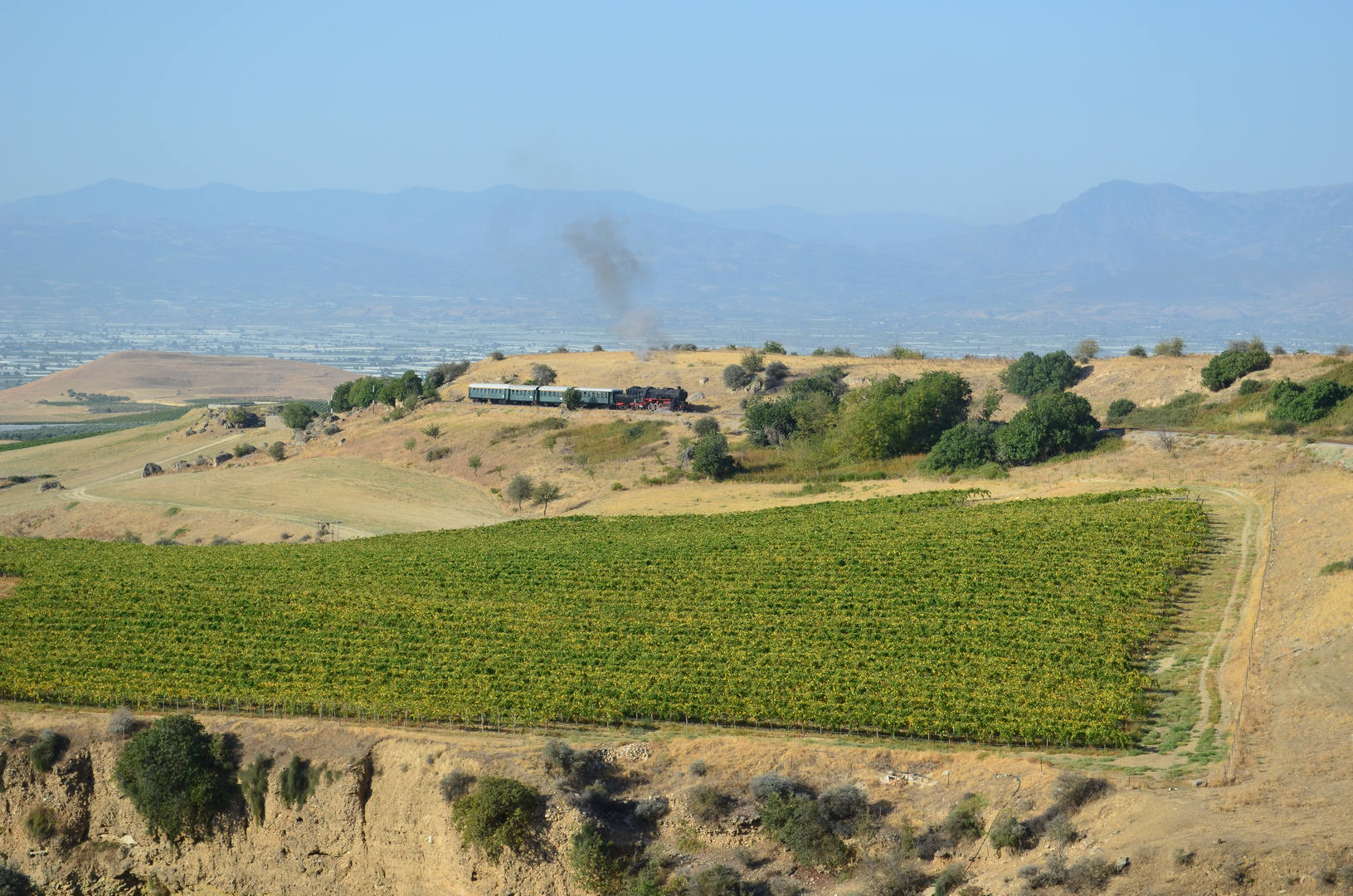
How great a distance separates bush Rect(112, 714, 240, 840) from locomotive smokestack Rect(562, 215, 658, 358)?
3935 inches

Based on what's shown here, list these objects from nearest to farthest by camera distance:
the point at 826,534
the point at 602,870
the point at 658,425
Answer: the point at 602,870
the point at 826,534
the point at 658,425

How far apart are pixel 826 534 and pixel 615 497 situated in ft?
79.7

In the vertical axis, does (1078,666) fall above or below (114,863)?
above

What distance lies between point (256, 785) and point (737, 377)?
73.1 meters

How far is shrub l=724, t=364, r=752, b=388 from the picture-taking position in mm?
100875

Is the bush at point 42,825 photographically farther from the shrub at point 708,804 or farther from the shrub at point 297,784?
the shrub at point 708,804

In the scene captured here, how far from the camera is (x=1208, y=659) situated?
116 ft

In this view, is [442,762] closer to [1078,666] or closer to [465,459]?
[1078,666]

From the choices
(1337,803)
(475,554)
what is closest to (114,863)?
(475,554)

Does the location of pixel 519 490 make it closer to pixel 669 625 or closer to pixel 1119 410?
pixel 669 625

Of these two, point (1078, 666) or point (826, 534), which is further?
point (826, 534)

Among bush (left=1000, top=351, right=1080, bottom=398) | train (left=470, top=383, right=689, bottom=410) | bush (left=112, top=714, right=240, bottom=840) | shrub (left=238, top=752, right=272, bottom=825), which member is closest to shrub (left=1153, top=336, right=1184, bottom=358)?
bush (left=1000, top=351, right=1080, bottom=398)

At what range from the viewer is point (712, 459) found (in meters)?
75.9

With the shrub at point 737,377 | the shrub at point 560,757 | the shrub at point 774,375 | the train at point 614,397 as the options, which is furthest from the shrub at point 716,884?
the shrub at point 737,377
